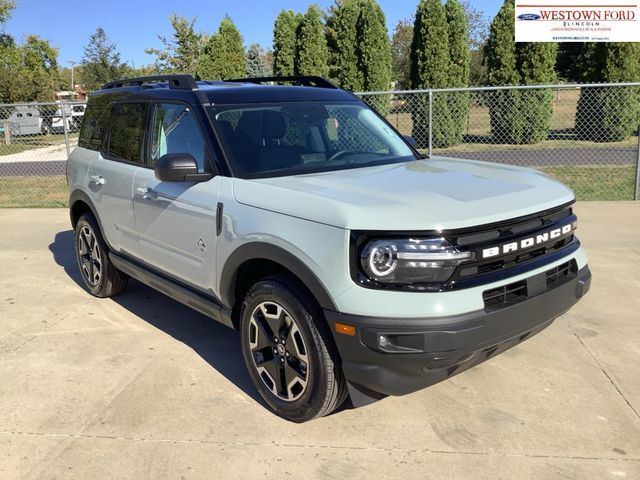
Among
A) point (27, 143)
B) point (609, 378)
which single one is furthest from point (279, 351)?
point (27, 143)

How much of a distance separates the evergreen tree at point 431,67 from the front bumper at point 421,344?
47.2 feet

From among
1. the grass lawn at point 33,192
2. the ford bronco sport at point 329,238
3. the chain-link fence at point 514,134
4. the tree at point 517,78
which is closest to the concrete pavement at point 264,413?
the ford bronco sport at point 329,238

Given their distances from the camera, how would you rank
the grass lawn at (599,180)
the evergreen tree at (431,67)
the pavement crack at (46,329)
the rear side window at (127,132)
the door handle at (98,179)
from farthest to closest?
1. the evergreen tree at (431,67)
2. the grass lawn at (599,180)
3. the door handle at (98,179)
4. the rear side window at (127,132)
5. the pavement crack at (46,329)

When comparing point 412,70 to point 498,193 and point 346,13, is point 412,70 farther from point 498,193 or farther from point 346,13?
point 498,193

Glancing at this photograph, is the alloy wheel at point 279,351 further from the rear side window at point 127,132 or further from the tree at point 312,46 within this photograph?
the tree at point 312,46

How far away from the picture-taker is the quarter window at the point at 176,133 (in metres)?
3.65

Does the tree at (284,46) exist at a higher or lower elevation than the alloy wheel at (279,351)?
higher

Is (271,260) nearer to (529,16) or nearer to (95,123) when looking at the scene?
(95,123)

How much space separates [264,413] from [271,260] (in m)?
0.93

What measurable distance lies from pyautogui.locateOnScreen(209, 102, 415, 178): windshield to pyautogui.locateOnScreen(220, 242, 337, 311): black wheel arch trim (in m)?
0.49

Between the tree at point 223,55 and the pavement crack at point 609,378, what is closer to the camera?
the pavement crack at point 609,378

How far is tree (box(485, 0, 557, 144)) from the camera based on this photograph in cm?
1742

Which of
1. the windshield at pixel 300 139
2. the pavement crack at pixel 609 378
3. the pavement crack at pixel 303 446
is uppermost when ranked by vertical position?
the windshield at pixel 300 139

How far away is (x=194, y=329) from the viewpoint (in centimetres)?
455
